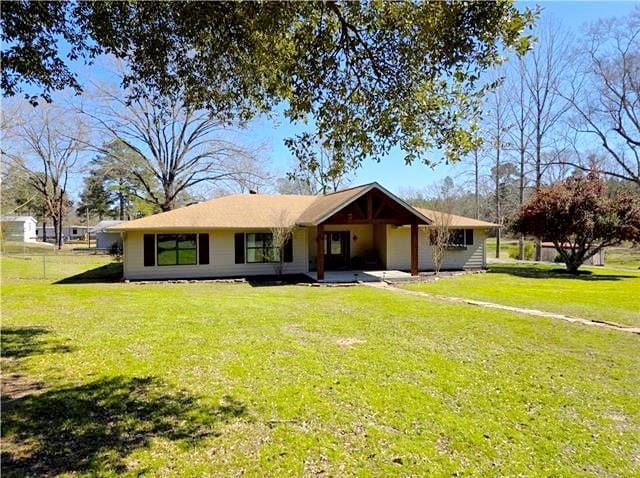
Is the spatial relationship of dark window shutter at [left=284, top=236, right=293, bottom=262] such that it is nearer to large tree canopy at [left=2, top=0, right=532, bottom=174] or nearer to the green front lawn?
the green front lawn

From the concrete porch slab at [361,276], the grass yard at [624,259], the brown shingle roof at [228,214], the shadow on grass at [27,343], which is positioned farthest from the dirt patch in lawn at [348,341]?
the grass yard at [624,259]

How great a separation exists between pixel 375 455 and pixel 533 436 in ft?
5.67

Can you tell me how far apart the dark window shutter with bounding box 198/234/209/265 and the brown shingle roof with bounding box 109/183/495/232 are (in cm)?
85

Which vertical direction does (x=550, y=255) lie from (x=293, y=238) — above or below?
below

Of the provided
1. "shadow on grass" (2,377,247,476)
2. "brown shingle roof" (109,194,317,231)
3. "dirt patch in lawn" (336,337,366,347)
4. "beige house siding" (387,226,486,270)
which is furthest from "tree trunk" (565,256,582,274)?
"shadow on grass" (2,377,247,476)

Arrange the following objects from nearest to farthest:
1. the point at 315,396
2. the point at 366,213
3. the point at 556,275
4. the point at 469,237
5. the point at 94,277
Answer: the point at 315,396 → the point at 366,213 → the point at 94,277 → the point at 556,275 → the point at 469,237

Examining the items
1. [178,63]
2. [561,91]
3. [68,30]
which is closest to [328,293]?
[178,63]

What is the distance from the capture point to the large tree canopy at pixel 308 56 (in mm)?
4988

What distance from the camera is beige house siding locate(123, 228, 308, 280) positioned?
18.1 meters

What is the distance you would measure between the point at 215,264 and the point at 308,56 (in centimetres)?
1463

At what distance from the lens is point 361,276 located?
18891mm

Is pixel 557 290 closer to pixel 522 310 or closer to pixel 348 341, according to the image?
pixel 522 310

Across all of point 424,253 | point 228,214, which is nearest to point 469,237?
point 424,253

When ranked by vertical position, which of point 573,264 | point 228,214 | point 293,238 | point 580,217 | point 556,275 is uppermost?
point 228,214
